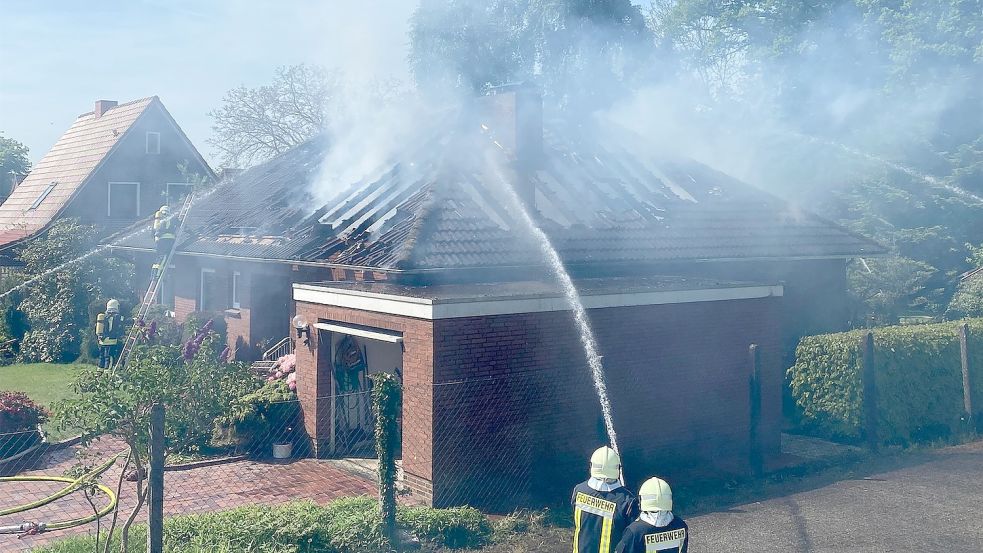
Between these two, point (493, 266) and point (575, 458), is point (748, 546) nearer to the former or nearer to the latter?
point (575, 458)

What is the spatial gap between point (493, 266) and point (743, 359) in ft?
12.0

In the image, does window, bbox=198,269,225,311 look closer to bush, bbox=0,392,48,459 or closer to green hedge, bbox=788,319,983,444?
bush, bbox=0,392,48,459

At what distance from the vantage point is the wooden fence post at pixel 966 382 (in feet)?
42.0

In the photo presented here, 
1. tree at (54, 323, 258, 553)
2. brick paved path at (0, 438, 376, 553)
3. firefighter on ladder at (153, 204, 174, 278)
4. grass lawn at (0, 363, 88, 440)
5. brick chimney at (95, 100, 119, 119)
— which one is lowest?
brick paved path at (0, 438, 376, 553)

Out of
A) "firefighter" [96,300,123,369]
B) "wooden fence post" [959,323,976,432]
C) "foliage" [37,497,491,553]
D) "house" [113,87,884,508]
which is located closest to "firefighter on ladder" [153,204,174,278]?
"house" [113,87,884,508]

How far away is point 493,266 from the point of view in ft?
39.5

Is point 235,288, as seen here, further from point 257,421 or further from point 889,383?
point 889,383

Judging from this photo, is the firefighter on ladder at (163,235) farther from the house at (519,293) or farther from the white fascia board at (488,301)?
the white fascia board at (488,301)

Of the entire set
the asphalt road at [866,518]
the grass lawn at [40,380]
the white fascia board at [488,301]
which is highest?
the white fascia board at [488,301]

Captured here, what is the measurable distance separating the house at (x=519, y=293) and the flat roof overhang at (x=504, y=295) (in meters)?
0.03

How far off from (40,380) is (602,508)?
1634cm

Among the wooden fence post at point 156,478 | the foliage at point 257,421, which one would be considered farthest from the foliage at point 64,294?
the wooden fence post at point 156,478

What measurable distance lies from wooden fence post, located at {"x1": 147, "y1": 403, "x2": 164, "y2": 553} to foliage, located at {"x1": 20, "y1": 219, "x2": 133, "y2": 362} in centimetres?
1584

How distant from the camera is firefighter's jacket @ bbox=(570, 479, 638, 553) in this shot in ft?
17.9
